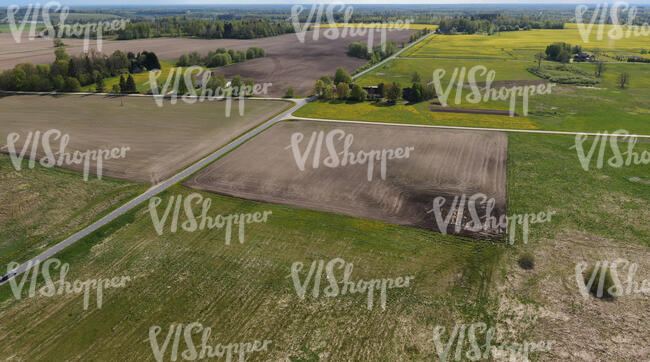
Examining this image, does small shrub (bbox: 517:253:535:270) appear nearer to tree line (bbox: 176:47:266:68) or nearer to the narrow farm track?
the narrow farm track

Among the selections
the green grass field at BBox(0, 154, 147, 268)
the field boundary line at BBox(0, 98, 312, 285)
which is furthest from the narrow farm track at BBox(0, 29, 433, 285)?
the green grass field at BBox(0, 154, 147, 268)

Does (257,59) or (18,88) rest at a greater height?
(257,59)

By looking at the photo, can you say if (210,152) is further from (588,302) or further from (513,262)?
(588,302)

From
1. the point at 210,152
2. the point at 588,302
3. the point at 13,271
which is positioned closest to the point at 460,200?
the point at 588,302

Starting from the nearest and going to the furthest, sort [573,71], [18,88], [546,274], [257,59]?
1. [546,274]
2. [18,88]
3. [573,71]
4. [257,59]

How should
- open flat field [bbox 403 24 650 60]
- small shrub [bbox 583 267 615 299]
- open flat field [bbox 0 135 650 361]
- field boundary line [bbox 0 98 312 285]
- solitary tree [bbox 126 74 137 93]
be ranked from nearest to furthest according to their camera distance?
1. open flat field [bbox 0 135 650 361]
2. small shrub [bbox 583 267 615 299]
3. field boundary line [bbox 0 98 312 285]
4. solitary tree [bbox 126 74 137 93]
5. open flat field [bbox 403 24 650 60]

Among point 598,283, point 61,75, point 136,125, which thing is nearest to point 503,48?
point 136,125
